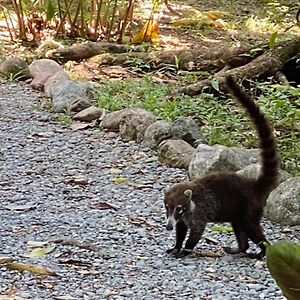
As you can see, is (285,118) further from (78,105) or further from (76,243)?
(76,243)

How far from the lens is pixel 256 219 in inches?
123

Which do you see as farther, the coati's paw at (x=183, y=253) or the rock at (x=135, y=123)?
the rock at (x=135, y=123)

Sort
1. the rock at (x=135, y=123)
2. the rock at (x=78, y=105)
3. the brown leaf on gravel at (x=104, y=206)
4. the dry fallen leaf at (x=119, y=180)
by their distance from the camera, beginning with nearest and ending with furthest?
the brown leaf on gravel at (x=104, y=206) < the dry fallen leaf at (x=119, y=180) < the rock at (x=135, y=123) < the rock at (x=78, y=105)

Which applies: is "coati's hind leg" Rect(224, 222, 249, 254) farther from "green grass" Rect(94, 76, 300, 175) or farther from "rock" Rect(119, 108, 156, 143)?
"rock" Rect(119, 108, 156, 143)

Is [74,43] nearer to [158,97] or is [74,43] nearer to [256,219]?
[158,97]

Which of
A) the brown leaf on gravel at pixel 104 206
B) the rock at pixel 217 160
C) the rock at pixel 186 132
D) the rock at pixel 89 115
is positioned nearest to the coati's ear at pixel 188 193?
the brown leaf on gravel at pixel 104 206

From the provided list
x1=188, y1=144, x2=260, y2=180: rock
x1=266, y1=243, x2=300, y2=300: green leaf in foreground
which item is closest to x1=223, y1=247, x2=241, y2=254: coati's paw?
x1=188, y1=144, x2=260, y2=180: rock

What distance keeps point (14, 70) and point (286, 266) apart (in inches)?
319

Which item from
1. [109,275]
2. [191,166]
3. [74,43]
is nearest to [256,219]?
[109,275]

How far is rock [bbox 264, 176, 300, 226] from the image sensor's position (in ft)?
12.0

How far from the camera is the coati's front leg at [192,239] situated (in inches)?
125

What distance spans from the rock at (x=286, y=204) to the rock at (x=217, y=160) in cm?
60

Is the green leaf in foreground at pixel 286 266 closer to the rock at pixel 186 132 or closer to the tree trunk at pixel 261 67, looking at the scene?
the rock at pixel 186 132

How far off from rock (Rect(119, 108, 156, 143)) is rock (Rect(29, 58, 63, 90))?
2107 millimetres
